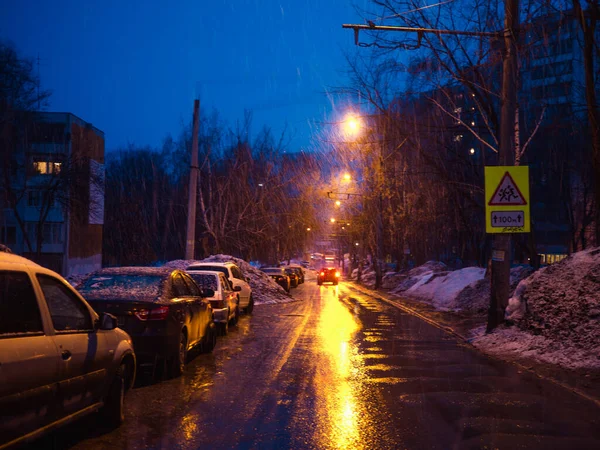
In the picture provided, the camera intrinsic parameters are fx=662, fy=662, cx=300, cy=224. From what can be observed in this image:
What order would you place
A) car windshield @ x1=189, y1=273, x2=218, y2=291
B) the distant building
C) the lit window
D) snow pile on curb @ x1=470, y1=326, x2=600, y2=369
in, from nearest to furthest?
snow pile on curb @ x1=470, y1=326, x2=600, y2=369 → car windshield @ x1=189, y1=273, x2=218, y2=291 → the distant building → the lit window

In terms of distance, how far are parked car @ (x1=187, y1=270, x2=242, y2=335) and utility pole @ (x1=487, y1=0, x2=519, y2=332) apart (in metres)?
6.13

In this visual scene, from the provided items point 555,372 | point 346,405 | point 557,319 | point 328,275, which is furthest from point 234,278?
point 328,275

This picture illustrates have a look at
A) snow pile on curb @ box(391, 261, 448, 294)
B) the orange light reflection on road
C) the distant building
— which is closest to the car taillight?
the orange light reflection on road

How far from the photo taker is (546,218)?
7150 centimetres

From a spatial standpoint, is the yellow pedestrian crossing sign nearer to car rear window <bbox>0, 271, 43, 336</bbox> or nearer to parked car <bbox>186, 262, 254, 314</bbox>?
parked car <bbox>186, 262, 254, 314</bbox>

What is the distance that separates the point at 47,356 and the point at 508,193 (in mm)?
11414

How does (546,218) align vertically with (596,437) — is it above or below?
above

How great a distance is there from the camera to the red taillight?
29.9 feet

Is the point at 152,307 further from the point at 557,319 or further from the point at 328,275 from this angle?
the point at 328,275

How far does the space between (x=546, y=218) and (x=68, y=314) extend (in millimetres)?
71394

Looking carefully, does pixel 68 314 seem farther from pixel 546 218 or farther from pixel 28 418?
pixel 546 218

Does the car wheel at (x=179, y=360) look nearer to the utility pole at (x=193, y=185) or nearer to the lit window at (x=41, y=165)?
the utility pole at (x=193, y=185)

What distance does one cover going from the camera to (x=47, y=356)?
5.18 meters

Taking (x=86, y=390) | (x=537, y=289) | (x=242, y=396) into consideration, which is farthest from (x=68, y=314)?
(x=537, y=289)
